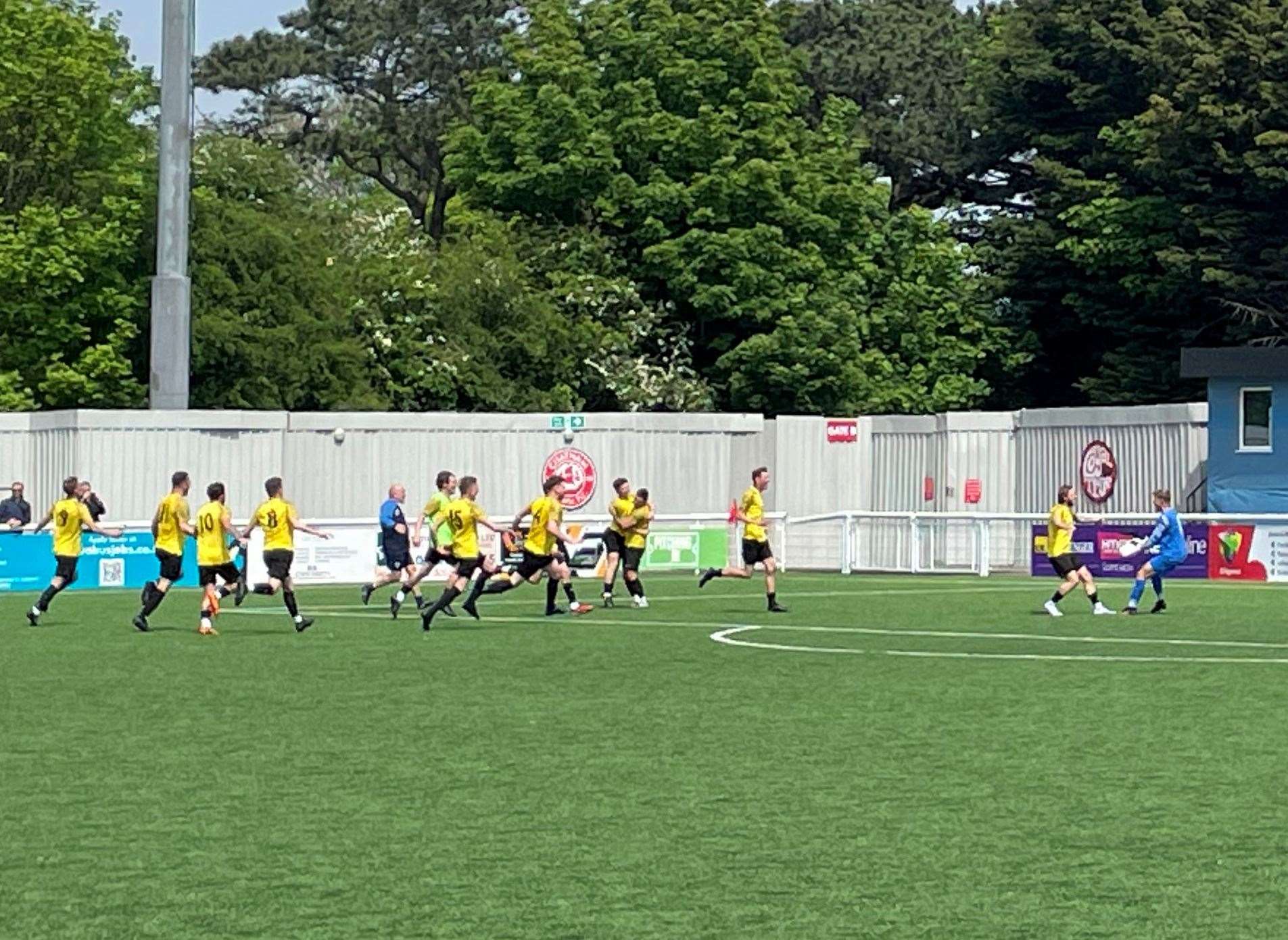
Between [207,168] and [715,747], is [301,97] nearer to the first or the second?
[207,168]

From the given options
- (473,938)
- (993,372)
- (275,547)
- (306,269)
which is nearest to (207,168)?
(306,269)

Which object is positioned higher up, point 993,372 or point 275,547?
point 993,372

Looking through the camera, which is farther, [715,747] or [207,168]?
[207,168]

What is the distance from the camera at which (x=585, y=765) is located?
49.2 feet

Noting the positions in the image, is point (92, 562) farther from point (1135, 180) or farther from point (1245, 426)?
point (1135, 180)

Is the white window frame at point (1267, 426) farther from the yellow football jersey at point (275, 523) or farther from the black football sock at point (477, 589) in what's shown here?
the yellow football jersey at point (275, 523)

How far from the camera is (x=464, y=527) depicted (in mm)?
29047

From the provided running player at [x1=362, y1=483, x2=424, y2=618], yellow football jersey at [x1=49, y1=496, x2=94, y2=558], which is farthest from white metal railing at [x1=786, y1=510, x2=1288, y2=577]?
yellow football jersey at [x1=49, y1=496, x2=94, y2=558]

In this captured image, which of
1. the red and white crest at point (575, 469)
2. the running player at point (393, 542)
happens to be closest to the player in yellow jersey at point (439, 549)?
the running player at point (393, 542)

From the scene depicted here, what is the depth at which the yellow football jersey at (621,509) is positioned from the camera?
3322 centimetres

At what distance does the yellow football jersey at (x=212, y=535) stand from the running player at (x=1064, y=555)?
9969mm

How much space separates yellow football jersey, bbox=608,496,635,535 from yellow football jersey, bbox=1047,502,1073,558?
16.9 ft

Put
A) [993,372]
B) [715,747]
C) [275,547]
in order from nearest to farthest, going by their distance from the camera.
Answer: [715,747] < [275,547] < [993,372]

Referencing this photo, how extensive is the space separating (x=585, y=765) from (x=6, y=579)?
24.6 metres
